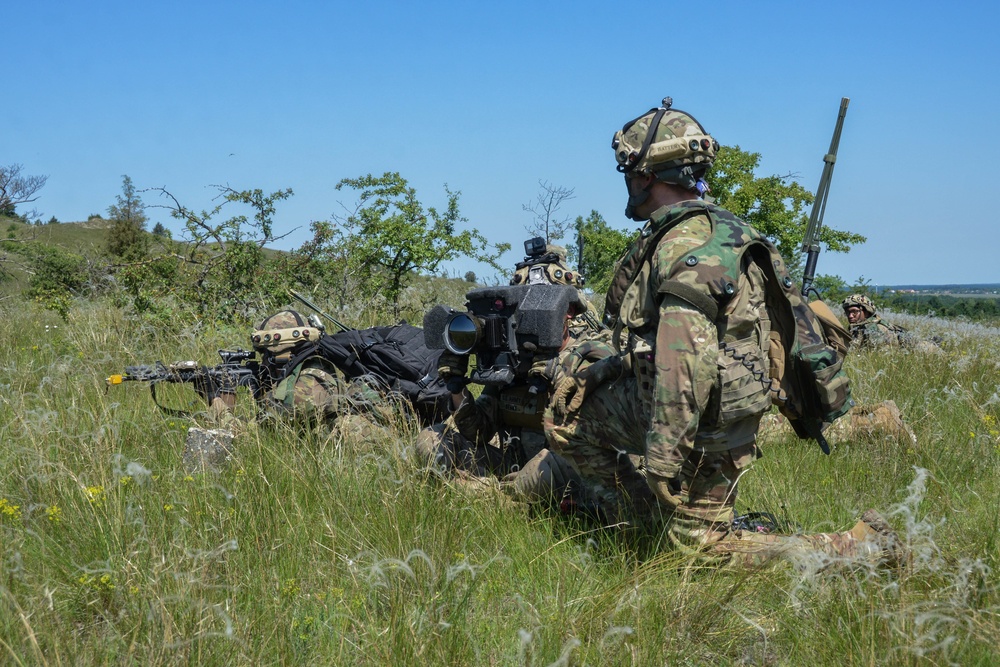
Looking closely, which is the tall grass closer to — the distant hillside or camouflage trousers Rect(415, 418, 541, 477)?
camouflage trousers Rect(415, 418, 541, 477)

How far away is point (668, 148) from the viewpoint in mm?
3555

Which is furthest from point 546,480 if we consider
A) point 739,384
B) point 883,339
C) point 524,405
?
point 883,339

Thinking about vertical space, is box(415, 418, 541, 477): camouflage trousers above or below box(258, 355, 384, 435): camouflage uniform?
below

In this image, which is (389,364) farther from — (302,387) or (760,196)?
(760,196)

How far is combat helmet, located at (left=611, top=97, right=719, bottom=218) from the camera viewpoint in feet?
11.7

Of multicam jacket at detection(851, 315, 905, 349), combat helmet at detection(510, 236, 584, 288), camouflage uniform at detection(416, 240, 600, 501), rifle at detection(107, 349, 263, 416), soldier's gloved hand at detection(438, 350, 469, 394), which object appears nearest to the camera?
soldier's gloved hand at detection(438, 350, 469, 394)

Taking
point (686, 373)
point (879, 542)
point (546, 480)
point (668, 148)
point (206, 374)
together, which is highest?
point (668, 148)

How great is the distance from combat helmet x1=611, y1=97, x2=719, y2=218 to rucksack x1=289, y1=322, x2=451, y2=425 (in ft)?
8.15

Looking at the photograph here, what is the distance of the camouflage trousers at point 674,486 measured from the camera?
135 inches

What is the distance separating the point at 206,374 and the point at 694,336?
381 cm

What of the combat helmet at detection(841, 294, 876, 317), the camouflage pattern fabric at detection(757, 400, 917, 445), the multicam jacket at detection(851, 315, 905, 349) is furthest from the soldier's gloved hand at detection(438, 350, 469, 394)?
the combat helmet at detection(841, 294, 876, 317)

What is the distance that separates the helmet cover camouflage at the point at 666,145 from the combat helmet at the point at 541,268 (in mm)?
1291

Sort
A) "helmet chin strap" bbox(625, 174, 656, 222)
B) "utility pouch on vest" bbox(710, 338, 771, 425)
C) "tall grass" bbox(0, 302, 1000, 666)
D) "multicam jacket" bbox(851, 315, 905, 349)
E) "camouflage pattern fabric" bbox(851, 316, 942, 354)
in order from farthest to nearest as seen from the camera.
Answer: "multicam jacket" bbox(851, 315, 905, 349) → "camouflage pattern fabric" bbox(851, 316, 942, 354) → "helmet chin strap" bbox(625, 174, 656, 222) → "utility pouch on vest" bbox(710, 338, 771, 425) → "tall grass" bbox(0, 302, 1000, 666)

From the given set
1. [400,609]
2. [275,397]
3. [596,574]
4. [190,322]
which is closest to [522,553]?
[596,574]
